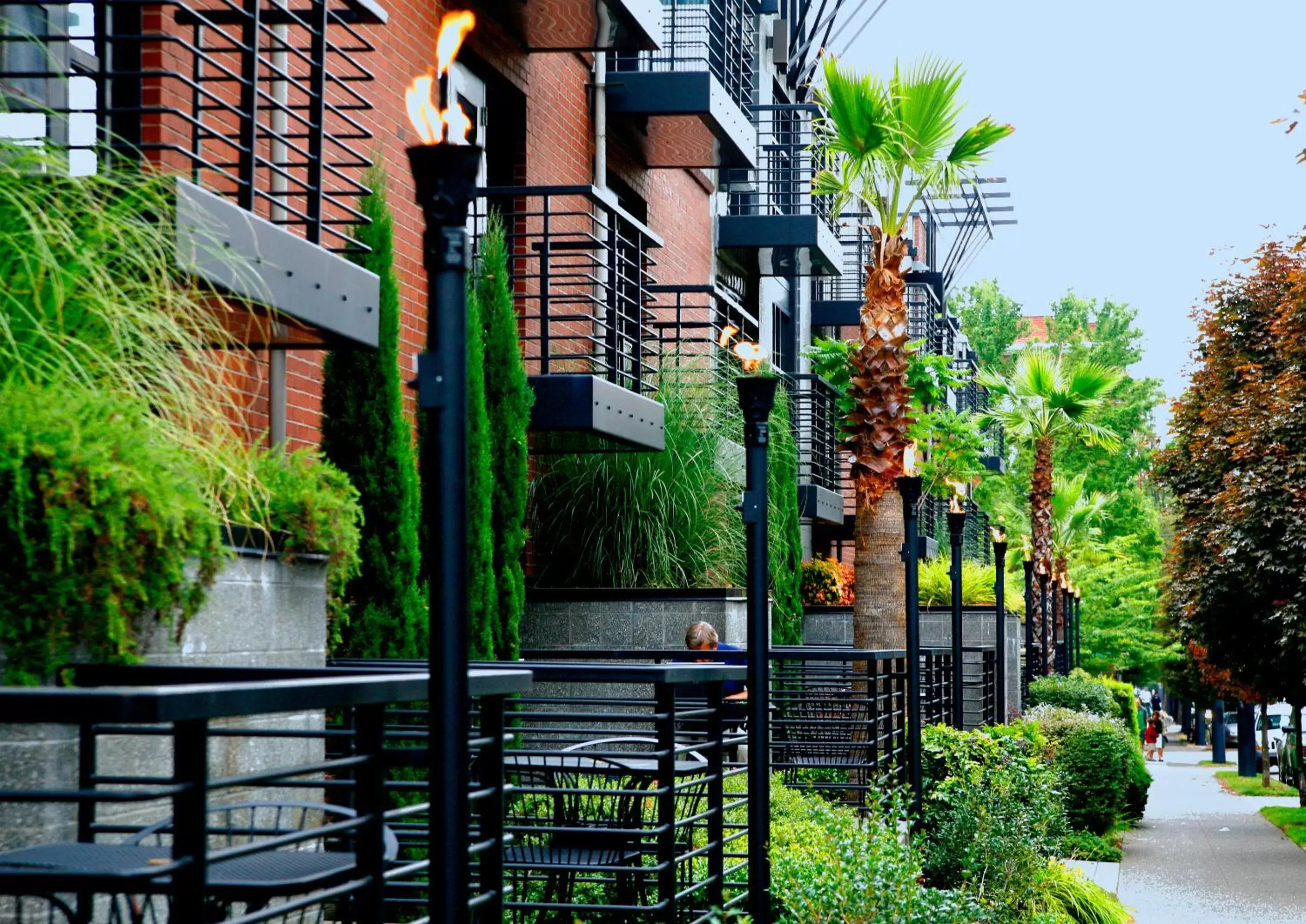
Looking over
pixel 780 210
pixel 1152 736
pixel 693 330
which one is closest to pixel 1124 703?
pixel 780 210

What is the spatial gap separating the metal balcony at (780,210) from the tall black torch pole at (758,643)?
14728 millimetres

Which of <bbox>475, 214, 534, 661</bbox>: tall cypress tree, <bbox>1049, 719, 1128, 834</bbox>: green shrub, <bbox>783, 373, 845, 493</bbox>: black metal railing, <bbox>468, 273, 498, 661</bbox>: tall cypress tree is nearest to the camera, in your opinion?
<bbox>468, 273, 498, 661</bbox>: tall cypress tree

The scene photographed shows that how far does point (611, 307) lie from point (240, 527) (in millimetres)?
8210

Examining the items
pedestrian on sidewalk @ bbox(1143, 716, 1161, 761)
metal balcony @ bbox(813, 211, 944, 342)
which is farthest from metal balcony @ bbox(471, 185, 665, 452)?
pedestrian on sidewalk @ bbox(1143, 716, 1161, 761)

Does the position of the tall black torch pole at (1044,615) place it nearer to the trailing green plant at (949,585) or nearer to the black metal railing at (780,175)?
the trailing green plant at (949,585)

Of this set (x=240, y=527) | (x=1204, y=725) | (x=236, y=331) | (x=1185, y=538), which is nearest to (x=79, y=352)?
(x=240, y=527)

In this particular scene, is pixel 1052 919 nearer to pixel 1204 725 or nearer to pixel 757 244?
pixel 757 244

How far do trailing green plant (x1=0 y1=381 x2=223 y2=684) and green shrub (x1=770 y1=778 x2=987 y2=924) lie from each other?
11.8 feet

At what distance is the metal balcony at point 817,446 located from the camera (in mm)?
24375

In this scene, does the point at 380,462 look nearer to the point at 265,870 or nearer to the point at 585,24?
the point at 585,24

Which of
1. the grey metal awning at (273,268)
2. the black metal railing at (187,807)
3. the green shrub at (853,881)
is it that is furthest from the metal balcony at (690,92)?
the black metal railing at (187,807)

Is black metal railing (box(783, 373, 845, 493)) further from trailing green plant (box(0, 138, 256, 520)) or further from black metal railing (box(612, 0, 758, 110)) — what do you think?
trailing green plant (box(0, 138, 256, 520))

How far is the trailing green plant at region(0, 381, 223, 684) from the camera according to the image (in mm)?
4852

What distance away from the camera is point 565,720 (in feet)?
20.1
